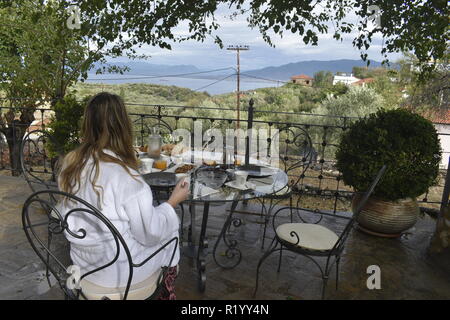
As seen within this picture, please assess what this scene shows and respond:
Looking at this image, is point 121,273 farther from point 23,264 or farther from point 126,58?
point 126,58

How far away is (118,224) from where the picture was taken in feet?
4.85

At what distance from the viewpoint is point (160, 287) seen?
1640mm

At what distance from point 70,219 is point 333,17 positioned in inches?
154

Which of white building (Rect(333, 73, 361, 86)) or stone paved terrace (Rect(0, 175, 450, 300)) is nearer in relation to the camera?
stone paved terrace (Rect(0, 175, 450, 300))

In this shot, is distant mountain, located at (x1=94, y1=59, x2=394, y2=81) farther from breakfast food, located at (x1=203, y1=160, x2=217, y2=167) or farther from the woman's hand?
the woman's hand

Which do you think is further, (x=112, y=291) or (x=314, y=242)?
(x=314, y=242)

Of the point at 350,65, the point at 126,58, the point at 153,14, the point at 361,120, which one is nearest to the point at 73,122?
the point at 153,14

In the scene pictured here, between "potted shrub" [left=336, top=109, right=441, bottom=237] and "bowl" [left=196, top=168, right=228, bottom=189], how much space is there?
1.43m

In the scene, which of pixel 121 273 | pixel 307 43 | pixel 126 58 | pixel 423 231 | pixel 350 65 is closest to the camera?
pixel 121 273

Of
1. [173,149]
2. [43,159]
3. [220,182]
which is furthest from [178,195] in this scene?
[43,159]

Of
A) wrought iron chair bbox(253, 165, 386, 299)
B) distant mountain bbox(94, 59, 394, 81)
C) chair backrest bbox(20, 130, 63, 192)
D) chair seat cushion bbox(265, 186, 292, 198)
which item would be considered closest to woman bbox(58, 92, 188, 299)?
chair backrest bbox(20, 130, 63, 192)

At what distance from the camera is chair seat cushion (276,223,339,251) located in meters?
2.25

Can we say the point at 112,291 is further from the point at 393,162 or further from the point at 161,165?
the point at 393,162

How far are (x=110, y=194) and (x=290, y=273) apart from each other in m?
1.81
